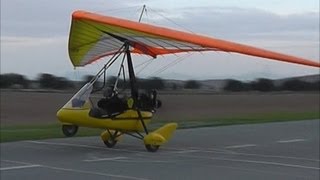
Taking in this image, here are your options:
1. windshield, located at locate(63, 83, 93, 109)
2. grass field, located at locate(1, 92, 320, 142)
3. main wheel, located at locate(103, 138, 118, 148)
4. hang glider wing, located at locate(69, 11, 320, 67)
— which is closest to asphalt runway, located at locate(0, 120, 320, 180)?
main wheel, located at locate(103, 138, 118, 148)

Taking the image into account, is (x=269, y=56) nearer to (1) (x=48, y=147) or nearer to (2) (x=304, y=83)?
(1) (x=48, y=147)

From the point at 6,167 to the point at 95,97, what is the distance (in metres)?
4.54

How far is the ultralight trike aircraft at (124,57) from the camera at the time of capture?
15.6 metres

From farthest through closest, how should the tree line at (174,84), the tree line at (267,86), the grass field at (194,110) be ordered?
1. the tree line at (267,86)
2. the tree line at (174,84)
3. the grass field at (194,110)

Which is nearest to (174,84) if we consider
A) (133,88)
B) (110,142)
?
(110,142)

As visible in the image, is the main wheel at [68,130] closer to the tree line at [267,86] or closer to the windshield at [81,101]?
the windshield at [81,101]

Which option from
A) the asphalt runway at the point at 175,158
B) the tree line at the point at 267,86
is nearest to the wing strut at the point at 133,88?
the asphalt runway at the point at 175,158

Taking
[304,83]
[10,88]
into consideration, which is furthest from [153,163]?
[304,83]

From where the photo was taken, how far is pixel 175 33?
15641mm

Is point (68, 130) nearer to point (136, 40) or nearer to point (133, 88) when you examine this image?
point (133, 88)

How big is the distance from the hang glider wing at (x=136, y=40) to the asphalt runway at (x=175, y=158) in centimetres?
226

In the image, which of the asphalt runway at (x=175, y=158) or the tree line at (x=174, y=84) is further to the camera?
the tree line at (x=174, y=84)

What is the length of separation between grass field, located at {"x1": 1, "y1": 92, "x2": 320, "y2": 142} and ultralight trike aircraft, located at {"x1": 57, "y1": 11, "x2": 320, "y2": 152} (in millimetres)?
4192

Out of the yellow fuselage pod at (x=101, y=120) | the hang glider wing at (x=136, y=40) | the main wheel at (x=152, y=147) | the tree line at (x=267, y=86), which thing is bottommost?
the tree line at (x=267, y=86)
